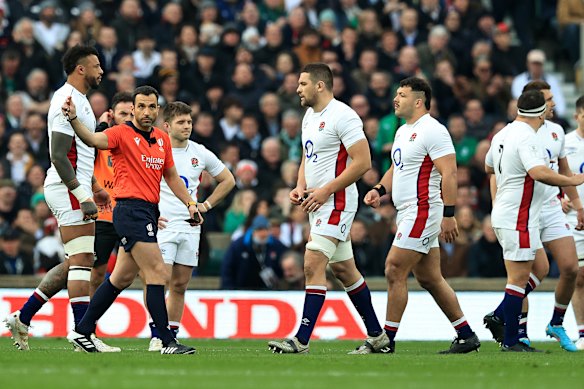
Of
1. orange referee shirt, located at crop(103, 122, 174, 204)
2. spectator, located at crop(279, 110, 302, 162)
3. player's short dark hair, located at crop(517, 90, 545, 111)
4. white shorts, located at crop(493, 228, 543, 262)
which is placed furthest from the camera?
spectator, located at crop(279, 110, 302, 162)

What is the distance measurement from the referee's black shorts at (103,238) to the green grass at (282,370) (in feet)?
3.42

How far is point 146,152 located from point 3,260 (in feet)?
24.9

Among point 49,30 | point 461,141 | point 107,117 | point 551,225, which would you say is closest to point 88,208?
point 107,117

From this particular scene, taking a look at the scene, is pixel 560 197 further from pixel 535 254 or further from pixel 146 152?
pixel 146 152

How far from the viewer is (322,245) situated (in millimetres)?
12836

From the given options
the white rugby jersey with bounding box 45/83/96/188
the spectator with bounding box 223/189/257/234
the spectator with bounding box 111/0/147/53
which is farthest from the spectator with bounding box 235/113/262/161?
the white rugby jersey with bounding box 45/83/96/188

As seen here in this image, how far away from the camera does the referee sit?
1224 cm

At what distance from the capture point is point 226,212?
2067cm

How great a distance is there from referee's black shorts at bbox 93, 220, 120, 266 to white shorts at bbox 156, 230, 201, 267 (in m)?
0.52

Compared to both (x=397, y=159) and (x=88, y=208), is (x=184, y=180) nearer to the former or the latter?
(x=88, y=208)

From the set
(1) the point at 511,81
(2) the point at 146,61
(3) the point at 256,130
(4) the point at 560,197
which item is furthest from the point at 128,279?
(1) the point at 511,81

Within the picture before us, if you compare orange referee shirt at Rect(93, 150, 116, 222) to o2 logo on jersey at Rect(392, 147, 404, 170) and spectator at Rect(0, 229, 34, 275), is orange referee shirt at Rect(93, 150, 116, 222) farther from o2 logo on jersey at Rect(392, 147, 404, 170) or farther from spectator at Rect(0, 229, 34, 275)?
spectator at Rect(0, 229, 34, 275)

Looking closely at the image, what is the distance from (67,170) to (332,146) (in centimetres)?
254

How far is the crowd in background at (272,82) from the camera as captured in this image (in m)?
19.4
